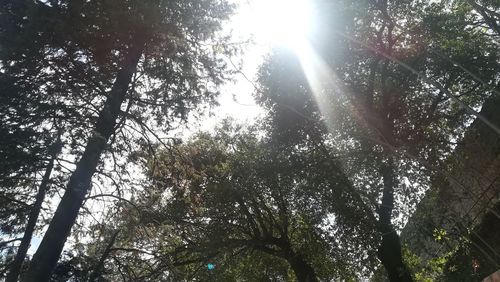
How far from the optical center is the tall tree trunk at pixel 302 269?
1418 cm

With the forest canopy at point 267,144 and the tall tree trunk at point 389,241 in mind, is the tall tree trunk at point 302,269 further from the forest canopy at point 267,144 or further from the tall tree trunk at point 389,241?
the tall tree trunk at point 389,241

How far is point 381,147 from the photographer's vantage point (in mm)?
10547

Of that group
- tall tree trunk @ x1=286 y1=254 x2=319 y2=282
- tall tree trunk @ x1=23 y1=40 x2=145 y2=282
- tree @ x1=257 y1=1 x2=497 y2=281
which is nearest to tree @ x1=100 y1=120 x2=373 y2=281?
tall tree trunk @ x1=286 y1=254 x2=319 y2=282

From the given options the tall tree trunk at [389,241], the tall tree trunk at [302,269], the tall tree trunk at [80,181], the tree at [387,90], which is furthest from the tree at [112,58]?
the tall tree trunk at [302,269]

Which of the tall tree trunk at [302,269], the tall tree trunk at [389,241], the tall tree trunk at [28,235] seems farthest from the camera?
the tall tree trunk at [302,269]

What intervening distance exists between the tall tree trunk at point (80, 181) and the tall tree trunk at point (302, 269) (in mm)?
8401

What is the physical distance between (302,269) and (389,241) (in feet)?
13.2

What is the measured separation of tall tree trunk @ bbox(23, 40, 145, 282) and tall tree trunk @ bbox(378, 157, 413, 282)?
6357mm

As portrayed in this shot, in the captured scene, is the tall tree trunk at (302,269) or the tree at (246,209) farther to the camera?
Result: the tall tree trunk at (302,269)

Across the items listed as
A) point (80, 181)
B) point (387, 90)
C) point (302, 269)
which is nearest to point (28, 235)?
point (80, 181)

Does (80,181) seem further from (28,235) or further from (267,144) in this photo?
(267,144)

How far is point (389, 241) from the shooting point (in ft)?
37.0

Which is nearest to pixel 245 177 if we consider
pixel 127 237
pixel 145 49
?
pixel 127 237

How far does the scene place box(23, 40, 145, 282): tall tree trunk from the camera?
7.33 metres
